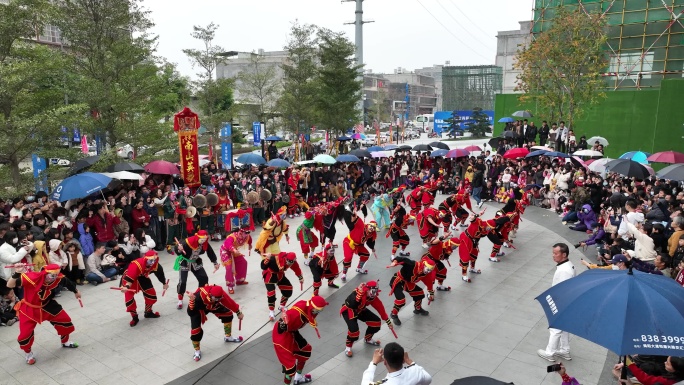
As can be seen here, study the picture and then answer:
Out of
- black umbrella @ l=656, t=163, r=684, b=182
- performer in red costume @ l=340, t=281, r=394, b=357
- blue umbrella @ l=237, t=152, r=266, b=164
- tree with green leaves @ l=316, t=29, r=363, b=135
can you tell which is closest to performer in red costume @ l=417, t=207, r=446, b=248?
performer in red costume @ l=340, t=281, r=394, b=357

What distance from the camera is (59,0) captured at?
15.7m

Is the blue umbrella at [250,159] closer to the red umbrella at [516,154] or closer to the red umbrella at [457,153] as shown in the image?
the red umbrella at [457,153]

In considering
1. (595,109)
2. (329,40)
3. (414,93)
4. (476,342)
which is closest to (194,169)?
(476,342)

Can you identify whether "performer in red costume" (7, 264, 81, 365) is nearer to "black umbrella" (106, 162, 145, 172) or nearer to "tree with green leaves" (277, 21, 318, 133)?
"black umbrella" (106, 162, 145, 172)

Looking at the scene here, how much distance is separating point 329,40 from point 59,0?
15732 millimetres

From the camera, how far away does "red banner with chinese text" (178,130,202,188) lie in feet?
47.9

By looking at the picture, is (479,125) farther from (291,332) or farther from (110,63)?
(291,332)

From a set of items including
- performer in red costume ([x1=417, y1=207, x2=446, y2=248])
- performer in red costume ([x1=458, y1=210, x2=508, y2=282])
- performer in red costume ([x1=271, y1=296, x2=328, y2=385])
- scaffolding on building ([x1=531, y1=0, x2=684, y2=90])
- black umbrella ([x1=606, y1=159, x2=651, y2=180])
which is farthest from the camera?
scaffolding on building ([x1=531, y1=0, x2=684, y2=90])

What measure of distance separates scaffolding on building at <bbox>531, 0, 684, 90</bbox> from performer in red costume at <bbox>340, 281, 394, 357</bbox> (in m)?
23.1

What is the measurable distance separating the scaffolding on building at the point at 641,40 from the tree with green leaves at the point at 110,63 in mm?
21283

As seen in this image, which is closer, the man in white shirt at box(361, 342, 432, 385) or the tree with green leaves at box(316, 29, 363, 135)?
the man in white shirt at box(361, 342, 432, 385)

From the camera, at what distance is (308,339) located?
27.2 ft

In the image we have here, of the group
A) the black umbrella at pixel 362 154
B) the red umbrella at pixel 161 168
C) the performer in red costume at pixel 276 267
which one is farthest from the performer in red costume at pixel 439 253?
the black umbrella at pixel 362 154

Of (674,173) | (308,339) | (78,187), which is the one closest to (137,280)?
(308,339)
